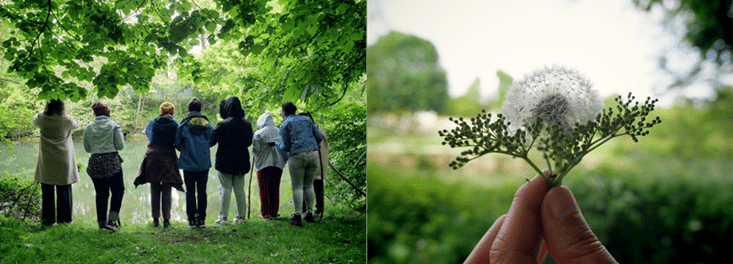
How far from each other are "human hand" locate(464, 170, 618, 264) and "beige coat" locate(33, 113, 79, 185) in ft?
14.5

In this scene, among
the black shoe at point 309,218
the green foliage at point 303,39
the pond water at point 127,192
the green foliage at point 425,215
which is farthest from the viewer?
the pond water at point 127,192

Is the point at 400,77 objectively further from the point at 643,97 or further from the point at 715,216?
the point at 715,216

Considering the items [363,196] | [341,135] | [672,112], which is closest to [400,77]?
[672,112]

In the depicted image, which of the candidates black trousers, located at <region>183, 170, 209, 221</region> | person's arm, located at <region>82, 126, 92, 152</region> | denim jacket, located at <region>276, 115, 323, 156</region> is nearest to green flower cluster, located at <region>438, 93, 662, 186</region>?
denim jacket, located at <region>276, 115, 323, 156</region>

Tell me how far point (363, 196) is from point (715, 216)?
3612 millimetres

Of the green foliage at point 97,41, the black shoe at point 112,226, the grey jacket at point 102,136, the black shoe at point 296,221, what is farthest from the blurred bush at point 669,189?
the black shoe at point 112,226

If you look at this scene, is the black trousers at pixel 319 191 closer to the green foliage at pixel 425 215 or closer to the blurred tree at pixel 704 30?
the green foliage at pixel 425 215

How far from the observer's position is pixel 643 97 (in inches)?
33.1

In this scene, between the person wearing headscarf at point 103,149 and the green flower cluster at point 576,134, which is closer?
the green flower cluster at point 576,134

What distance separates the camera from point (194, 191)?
13.1ft

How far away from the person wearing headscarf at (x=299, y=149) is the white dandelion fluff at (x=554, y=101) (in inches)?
127

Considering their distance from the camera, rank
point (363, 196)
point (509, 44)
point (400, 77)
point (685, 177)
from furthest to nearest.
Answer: point (363, 196)
point (400, 77)
point (509, 44)
point (685, 177)

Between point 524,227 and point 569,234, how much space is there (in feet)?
0.29

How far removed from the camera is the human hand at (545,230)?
81cm
